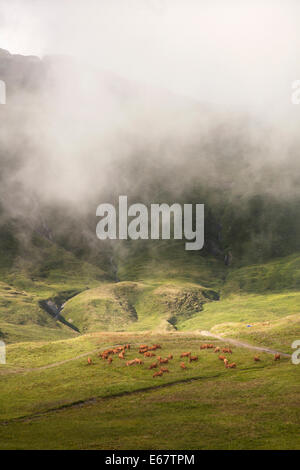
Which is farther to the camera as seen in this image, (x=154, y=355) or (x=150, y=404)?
(x=154, y=355)

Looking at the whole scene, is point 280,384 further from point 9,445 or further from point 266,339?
point 9,445

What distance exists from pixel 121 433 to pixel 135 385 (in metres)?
21.3

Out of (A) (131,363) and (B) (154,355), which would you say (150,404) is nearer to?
(A) (131,363)

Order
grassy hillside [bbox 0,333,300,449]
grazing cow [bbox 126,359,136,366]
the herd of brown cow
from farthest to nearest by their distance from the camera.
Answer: grazing cow [bbox 126,359,136,366]
the herd of brown cow
grassy hillside [bbox 0,333,300,449]

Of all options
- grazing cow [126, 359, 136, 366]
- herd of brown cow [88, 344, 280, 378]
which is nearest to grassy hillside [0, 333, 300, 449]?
herd of brown cow [88, 344, 280, 378]

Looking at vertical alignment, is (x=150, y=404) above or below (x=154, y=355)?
below

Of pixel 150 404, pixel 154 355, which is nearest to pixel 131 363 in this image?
pixel 154 355

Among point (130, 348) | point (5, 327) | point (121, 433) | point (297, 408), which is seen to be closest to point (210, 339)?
point (130, 348)

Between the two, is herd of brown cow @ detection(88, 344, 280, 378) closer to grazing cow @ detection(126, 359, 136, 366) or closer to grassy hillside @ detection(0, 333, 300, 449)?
grazing cow @ detection(126, 359, 136, 366)

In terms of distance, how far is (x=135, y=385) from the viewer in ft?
236

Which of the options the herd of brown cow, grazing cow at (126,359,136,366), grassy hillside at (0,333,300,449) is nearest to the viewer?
grassy hillside at (0,333,300,449)

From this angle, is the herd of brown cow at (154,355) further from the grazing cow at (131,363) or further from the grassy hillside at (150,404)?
the grassy hillside at (150,404)

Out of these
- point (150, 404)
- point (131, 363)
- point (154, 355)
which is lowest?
point (150, 404)

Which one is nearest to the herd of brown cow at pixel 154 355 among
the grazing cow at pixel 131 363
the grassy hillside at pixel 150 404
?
the grazing cow at pixel 131 363
